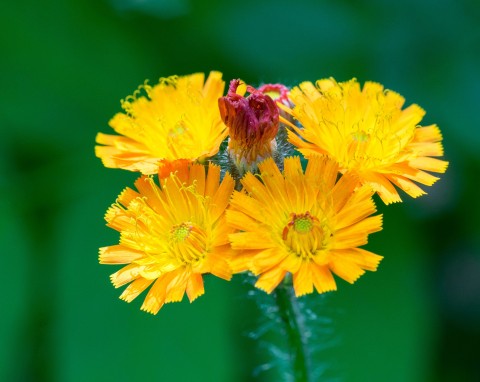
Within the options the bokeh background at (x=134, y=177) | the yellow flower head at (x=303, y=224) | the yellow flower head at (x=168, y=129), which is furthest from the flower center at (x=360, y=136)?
the bokeh background at (x=134, y=177)

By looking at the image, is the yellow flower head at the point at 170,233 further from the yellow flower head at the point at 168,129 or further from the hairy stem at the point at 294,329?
the hairy stem at the point at 294,329

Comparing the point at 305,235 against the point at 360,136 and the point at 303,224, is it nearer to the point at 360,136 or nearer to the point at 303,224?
the point at 303,224

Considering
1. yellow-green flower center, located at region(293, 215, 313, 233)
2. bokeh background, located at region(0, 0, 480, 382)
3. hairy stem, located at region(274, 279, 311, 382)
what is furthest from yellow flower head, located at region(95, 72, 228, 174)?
bokeh background, located at region(0, 0, 480, 382)

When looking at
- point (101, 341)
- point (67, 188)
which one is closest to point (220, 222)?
point (101, 341)

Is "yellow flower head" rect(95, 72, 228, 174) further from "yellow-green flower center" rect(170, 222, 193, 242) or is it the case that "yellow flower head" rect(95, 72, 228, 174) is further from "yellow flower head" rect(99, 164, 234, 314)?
"yellow-green flower center" rect(170, 222, 193, 242)

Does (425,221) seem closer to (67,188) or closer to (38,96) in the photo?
(67,188)
